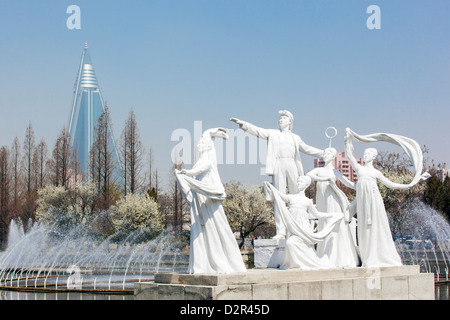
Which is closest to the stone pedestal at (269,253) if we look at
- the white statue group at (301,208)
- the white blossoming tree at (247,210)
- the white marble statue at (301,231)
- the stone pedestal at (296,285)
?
the white statue group at (301,208)

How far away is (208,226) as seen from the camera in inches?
386

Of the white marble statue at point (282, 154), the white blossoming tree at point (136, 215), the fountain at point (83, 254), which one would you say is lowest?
the fountain at point (83, 254)

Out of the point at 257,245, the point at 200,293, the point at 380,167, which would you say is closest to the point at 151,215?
the point at 380,167

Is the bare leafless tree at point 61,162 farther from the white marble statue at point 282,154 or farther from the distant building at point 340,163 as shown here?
the white marble statue at point 282,154

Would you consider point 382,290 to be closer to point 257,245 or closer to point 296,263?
point 296,263

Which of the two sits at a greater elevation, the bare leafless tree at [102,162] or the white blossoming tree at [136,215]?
the bare leafless tree at [102,162]

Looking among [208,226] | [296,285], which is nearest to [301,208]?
[296,285]

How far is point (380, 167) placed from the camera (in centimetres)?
4300

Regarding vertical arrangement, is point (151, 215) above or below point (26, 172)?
below

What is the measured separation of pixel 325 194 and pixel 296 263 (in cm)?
214

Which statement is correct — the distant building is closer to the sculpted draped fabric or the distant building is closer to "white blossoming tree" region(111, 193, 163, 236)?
the sculpted draped fabric

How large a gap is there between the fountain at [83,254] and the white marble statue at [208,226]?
11.4m

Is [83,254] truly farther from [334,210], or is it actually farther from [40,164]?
[334,210]

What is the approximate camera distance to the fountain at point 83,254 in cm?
2492
